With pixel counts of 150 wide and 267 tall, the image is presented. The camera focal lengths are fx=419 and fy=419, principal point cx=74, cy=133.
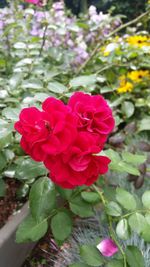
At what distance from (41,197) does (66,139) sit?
256 mm

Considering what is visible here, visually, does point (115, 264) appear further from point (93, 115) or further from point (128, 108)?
point (128, 108)

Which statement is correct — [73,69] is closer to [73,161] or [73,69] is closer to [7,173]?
[7,173]

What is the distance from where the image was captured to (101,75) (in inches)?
94.4

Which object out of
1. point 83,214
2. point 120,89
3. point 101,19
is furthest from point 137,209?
point 101,19

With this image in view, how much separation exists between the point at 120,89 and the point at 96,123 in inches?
56.5

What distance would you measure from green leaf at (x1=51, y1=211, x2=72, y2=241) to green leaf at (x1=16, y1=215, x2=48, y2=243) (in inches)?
1.1

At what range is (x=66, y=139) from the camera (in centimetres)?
91

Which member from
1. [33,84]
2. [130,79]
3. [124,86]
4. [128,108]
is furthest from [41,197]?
[130,79]

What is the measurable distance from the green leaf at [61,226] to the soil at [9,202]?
1.38 ft

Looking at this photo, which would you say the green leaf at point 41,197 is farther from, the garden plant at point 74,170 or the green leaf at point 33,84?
the green leaf at point 33,84

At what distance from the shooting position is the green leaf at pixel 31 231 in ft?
3.83

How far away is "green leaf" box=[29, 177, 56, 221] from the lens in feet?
3.59

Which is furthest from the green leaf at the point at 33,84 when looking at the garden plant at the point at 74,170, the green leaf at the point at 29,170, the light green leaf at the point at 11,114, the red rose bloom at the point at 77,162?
the red rose bloom at the point at 77,162

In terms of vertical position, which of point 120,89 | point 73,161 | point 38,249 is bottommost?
point 38,249
